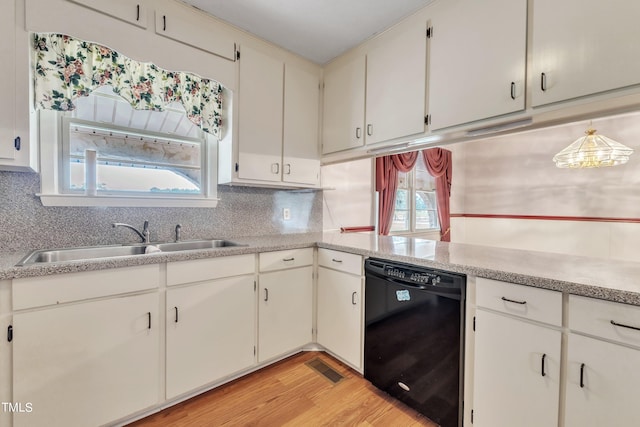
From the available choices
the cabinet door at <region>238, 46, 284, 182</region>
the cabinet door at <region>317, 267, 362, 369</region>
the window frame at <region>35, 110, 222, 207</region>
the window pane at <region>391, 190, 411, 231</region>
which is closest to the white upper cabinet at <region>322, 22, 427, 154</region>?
the cabinet door at <region>238, 46, 284, 182</region>

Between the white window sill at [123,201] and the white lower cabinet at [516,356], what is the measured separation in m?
1.92

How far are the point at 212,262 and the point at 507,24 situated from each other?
2085 mm

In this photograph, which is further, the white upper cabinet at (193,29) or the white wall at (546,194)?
the white wall at (546,194)

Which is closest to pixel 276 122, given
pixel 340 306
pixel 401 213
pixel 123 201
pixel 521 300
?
pixel 123 201

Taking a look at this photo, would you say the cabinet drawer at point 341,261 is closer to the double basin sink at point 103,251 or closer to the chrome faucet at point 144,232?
the double basin sink at point 103,251

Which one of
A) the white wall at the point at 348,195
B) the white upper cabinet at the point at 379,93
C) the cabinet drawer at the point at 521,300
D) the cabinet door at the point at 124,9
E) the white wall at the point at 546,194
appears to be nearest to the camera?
the cabinet drawer at the point at 521,300

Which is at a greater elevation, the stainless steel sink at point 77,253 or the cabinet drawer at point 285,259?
the stainless steel sink at point 77,253

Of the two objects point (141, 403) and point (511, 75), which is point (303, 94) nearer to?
point (511, 75)

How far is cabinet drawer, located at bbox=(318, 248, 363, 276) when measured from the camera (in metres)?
1.86

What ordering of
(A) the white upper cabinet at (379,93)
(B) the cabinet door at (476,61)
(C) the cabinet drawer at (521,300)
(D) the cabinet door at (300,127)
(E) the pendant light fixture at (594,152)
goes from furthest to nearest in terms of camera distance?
(E) the pendant light fixture at (594,152) < (D) the cabinet door at (300,127) < (A) the white upper cabinet at (379,93) < (B) the cabinet door at (476,61) < (C) the cabinet drawer at (521,300)

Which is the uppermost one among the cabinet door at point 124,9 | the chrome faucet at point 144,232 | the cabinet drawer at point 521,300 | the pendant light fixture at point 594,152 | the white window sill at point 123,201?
the cabinet door at point 124,9

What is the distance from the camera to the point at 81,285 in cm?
127

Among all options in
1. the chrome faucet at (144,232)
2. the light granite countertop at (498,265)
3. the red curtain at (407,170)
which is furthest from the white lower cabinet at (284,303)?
the red curtain at (407,170)

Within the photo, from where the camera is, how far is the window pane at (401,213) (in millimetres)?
4113
